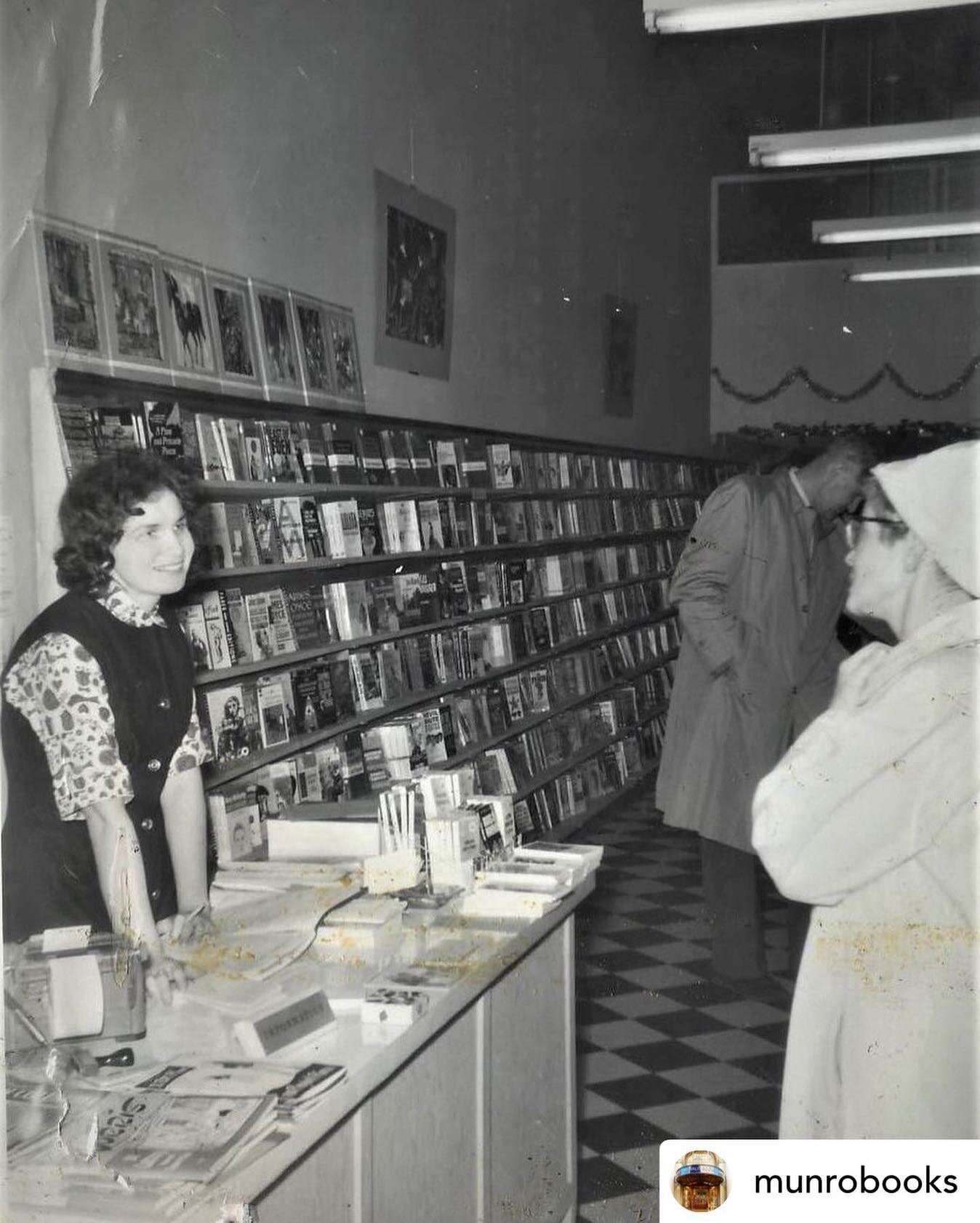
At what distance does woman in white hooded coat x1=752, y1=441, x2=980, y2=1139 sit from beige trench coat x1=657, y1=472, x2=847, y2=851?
85cm

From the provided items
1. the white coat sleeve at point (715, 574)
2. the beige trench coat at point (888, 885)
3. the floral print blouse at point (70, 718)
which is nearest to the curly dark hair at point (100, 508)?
the floral print blouse at point (70, 718)

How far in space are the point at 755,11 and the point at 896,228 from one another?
711mm

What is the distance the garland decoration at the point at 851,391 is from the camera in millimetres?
2262

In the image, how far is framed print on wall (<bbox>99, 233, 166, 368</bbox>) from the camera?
11.3ft

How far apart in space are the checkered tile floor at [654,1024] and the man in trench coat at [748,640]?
0.35 meters

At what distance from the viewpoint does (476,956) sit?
2338mm

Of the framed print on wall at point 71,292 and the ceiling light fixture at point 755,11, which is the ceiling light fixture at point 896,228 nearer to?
the ceiling light fixture at point 755,11

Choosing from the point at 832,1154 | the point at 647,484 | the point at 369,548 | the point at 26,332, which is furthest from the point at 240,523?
the point at 832,1154

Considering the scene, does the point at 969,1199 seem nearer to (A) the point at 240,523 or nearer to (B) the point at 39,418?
(B) the point at 39,418

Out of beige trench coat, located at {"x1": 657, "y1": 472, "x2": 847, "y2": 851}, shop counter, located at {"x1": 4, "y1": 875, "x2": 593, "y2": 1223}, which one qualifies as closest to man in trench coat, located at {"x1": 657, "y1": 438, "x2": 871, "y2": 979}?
beige trench coat, located at {"x1": 657, "y1": 472, "x2": 847, "y2": 851}

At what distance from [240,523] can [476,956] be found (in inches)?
83.2

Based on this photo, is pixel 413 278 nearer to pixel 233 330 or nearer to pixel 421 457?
pixel 421 457

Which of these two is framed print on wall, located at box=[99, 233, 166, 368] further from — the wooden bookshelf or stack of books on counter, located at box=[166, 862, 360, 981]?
stack of books on counter, located at box=[166, 862, 360, 981]

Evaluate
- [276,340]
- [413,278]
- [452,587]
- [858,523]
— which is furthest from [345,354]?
[858,523]
